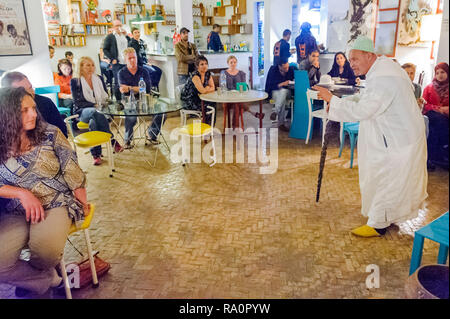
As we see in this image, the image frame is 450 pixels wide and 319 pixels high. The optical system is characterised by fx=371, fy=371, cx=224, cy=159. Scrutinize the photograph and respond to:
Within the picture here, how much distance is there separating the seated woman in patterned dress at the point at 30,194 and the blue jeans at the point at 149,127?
10.9 ft

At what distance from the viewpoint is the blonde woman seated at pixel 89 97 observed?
4996 mm

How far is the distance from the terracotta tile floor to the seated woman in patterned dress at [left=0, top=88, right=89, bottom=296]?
47cm

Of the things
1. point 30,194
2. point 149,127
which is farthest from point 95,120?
point 30,194

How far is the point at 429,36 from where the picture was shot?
5137mm

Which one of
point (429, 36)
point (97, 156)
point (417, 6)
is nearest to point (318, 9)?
point (417, 6)

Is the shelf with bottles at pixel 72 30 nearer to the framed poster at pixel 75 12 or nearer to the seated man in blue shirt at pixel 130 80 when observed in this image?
the framed poster at pixel 75 12

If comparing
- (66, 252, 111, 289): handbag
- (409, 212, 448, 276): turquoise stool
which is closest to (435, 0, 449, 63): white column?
(409, 212, 448, 276): turquoise stool

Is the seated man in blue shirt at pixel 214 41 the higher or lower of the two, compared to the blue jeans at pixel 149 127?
higher

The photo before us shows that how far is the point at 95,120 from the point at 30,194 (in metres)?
2.99

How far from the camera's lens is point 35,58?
5.74 meters

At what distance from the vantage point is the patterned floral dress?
2.15 metres

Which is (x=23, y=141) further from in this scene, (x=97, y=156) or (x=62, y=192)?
(x=97, y=156)

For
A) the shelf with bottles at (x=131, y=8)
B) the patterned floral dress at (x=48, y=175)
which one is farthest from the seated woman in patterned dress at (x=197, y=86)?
the shelf with bottles at (x=131, y=8)

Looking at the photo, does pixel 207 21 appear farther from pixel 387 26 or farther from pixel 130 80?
pixel 130 80
